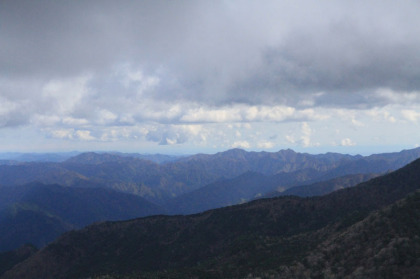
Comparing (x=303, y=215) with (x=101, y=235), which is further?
(x=101, y=235)

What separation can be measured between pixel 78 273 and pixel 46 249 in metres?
37.6

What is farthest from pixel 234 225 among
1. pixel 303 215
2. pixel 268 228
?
pixel 303 215

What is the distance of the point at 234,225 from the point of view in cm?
16025

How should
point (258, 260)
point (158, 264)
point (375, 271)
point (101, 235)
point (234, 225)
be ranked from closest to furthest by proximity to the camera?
point (375, 271) → point (258, 260) → point (158, 264) → point (234, 225) → point (101, 235)

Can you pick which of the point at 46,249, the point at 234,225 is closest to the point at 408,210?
the point at 234,225

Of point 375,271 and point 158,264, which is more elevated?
point 375,271

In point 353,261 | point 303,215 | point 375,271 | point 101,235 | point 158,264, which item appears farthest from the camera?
point 101,235

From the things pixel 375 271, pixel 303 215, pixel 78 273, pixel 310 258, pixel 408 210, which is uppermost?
pixel 408 210

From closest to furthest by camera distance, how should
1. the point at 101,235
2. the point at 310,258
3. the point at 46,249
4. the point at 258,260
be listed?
1. the point at 310,258
2. the point at 258,260
3. the point at 46,249
4. the point at 101,235

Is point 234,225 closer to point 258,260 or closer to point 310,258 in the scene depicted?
point 258,260

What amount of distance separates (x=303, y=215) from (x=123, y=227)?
105563mm

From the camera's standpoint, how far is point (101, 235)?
183 metres

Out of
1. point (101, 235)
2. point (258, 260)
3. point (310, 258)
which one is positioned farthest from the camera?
point (101, 235)

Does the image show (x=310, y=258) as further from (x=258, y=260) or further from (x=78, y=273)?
(x=78, y=273)
